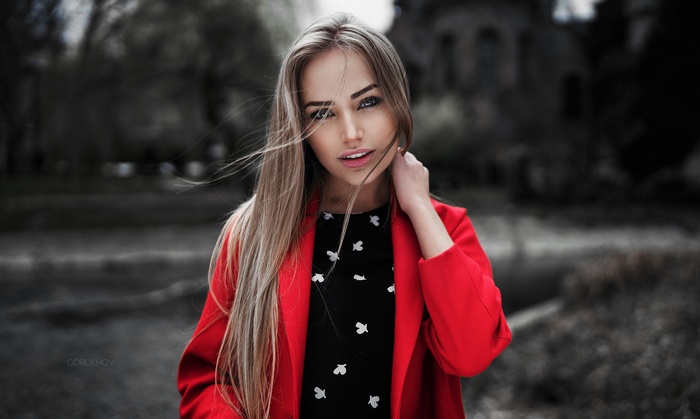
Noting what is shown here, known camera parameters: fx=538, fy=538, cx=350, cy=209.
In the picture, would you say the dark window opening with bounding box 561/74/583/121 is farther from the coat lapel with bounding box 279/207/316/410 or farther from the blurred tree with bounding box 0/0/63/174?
the coat lapel with bounding box 279/207/316/410

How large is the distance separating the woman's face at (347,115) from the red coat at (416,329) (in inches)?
7.3

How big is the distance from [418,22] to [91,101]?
57.7 ft

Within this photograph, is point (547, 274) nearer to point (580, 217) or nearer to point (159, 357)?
point (159, 357)

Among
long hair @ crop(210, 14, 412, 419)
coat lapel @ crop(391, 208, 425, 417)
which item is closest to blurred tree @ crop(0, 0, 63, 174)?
long hair @ crop(210, 14, 412, 419)

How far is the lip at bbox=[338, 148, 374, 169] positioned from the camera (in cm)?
141

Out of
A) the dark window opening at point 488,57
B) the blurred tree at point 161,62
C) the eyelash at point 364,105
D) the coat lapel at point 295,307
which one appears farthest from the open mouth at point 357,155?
the dark window opening at point 488,57

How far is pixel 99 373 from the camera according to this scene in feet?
12.8

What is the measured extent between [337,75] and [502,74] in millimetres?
23905

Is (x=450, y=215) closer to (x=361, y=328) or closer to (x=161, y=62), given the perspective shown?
(x=361, y=328)

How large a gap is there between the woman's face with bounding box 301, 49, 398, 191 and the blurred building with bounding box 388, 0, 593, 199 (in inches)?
816

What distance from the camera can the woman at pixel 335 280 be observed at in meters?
1.35

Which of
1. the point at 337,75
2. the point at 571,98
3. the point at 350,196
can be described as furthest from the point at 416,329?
the point at 571,98

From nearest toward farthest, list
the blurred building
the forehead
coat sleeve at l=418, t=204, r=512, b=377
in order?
coat sleeve at l=418, t=204, r=512, b=377, the forehead, the blurred building

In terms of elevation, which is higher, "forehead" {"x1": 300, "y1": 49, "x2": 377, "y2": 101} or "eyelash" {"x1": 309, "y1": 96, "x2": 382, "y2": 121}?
"forehead" {"x1": 300, "y1": 49, "x2": 377, "y2": 101}
